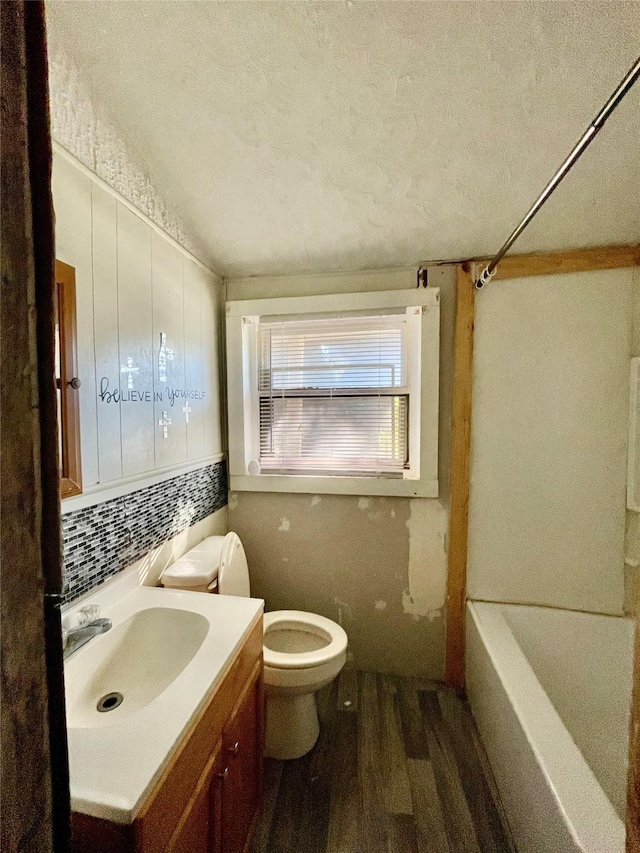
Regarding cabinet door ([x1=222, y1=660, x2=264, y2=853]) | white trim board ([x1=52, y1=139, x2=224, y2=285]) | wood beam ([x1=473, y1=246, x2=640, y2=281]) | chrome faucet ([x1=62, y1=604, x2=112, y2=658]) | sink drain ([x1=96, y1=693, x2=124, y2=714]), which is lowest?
cabinet door ([x1=222, y1=660, x2=264, y2=853])

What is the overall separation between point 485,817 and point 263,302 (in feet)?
7.47

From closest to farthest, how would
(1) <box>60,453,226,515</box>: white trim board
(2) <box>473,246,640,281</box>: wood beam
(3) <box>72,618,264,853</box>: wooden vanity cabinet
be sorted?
(3) <box>72,618,264,853</box>: wooden vanity cabinet < (1) <box>60,453,226,515</box>: white trim board < (2) <box>473,246,640,281</box>: wood beam

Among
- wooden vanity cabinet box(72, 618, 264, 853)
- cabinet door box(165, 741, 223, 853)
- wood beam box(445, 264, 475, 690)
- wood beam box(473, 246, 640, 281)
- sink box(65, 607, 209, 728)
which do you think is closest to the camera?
wooden vanity cabinet box(72, 618, 264, 853)

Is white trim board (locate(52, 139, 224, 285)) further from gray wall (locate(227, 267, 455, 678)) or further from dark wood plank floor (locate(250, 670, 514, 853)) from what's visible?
dark wood plank floor (locate(250, 670, 514, 853))

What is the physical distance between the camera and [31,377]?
30cm

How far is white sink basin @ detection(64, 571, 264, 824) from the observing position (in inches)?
25.0

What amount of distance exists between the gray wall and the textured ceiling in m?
0.34

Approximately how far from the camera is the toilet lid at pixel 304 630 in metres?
1.37

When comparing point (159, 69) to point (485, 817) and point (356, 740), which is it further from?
point (485, 817)

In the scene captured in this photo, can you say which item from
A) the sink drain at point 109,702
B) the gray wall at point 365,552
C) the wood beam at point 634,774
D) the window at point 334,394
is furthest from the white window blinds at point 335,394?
the wood beam at point 634,774

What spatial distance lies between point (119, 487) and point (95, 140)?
42.6 inches

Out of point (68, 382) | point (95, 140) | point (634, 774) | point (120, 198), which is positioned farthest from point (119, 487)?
point (634, 774)

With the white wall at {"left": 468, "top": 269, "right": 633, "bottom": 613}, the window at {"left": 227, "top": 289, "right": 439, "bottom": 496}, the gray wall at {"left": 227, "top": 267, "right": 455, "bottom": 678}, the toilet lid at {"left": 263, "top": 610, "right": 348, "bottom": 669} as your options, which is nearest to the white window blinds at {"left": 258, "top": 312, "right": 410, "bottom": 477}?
the window at {"left": 227, "top": 289, "right": 439, "bottom": 496}

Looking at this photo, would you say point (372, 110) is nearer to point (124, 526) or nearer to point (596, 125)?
point (596, 125)
